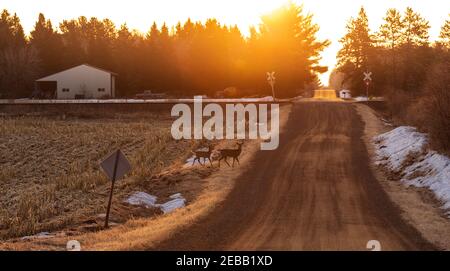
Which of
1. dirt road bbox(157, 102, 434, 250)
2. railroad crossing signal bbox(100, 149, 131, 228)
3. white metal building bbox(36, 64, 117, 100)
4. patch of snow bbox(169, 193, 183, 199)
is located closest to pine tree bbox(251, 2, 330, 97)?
white metal building bbox(36, 64, 117, 100)

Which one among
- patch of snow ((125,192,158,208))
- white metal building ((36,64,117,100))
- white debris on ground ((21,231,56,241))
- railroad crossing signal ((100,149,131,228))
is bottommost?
white debris on ground ((21,231,56,241))

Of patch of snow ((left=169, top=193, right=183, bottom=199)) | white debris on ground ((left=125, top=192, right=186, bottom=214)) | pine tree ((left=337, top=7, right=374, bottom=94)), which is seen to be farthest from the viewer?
pine tree ((left=337, top=7, right=374, bottom=94))

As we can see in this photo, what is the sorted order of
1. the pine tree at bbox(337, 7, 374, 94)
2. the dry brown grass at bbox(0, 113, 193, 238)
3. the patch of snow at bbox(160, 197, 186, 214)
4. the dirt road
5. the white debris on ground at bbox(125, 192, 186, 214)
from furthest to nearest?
the pine tree at bbox(337, 7, 374, 94) < the white debris on ground at bbox(125, 192, 186, 214) < the patch of snow at bbox(160, 197, 186, 214) < the dry brown grass at bbox(0, 113, 193, 238) < the dirt road

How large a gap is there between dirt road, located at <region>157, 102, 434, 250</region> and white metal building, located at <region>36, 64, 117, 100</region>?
196ft

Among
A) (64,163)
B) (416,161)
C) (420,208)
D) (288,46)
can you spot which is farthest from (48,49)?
(420,208)

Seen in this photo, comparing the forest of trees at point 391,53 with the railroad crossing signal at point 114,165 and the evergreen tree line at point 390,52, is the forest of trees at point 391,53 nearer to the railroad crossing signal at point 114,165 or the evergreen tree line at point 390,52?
the evergreen tree line at point 390,52

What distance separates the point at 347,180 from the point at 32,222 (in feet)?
45.2

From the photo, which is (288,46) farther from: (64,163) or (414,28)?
(64,163)

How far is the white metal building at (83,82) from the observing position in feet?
303

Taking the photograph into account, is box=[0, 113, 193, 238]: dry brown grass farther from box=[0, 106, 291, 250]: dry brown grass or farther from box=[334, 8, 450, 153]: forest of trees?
box=[334, 8, 450, 153]: forest of trees

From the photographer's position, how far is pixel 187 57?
314 feet

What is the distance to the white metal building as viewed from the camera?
92438 mm

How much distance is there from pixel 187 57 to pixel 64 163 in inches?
2376
